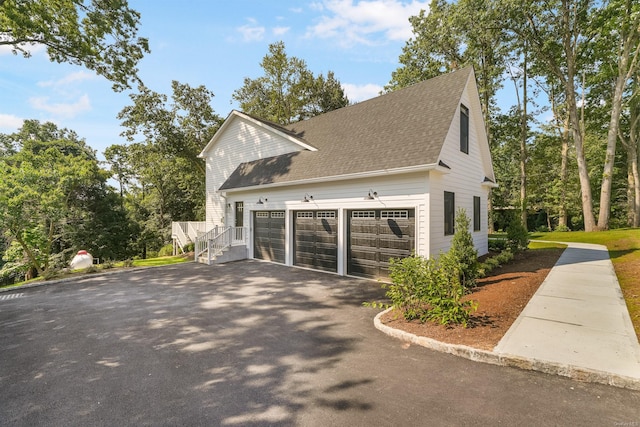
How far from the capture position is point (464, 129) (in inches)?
430

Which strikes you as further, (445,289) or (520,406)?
(445,289)

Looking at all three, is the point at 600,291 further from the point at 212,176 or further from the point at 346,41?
the point at 212,176

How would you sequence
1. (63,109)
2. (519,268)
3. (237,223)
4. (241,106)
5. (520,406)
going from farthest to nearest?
1. (241,106)
2. (63,109)
3. (237,223)
4. (519,268)
5. (520,406)

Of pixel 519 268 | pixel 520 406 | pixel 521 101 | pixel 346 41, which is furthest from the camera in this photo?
pixel 521 101

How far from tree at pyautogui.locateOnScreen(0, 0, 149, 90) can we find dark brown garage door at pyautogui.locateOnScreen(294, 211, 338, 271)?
10504 mm

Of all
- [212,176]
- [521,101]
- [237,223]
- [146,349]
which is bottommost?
[146,349]

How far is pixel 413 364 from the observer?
4035mm

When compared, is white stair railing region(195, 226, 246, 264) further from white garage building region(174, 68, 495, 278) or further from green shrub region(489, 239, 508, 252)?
green shrub region(489, 239, 508, 252)

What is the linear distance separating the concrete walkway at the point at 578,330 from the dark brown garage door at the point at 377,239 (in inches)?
133

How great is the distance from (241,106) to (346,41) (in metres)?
17.7

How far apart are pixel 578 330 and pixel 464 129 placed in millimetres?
8227

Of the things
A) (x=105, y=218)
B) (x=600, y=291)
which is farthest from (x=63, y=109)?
(x=600, y=291)

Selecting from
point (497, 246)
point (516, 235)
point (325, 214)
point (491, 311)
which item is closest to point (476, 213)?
point (516, 235)

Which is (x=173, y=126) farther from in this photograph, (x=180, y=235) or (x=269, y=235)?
(x=269, y=235)
